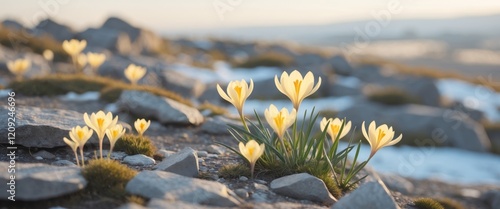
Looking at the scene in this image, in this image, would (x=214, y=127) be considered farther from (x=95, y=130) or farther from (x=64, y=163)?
(x=95, y=130)

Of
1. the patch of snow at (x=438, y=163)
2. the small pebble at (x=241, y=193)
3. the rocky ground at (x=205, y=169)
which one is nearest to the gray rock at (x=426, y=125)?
the patch of snow at (x=438, y=163)

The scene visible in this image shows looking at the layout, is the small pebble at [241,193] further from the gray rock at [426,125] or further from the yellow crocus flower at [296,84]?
the gray rock at [426,125]

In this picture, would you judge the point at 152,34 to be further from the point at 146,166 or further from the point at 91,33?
the point at 146,166

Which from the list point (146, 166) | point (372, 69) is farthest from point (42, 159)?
point (372, 69)

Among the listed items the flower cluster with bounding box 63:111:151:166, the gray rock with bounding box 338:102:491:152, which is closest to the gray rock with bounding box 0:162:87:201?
the flower cluster with bounding box 63:111:151:166

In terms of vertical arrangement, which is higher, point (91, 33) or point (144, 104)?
point (91, 33)

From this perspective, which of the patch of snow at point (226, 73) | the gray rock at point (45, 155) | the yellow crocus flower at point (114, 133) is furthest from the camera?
the patch of snow at point (226, 73)

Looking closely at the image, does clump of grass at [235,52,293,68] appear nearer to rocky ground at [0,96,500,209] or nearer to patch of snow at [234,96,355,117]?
patch of snow at [234,96,355,117]
